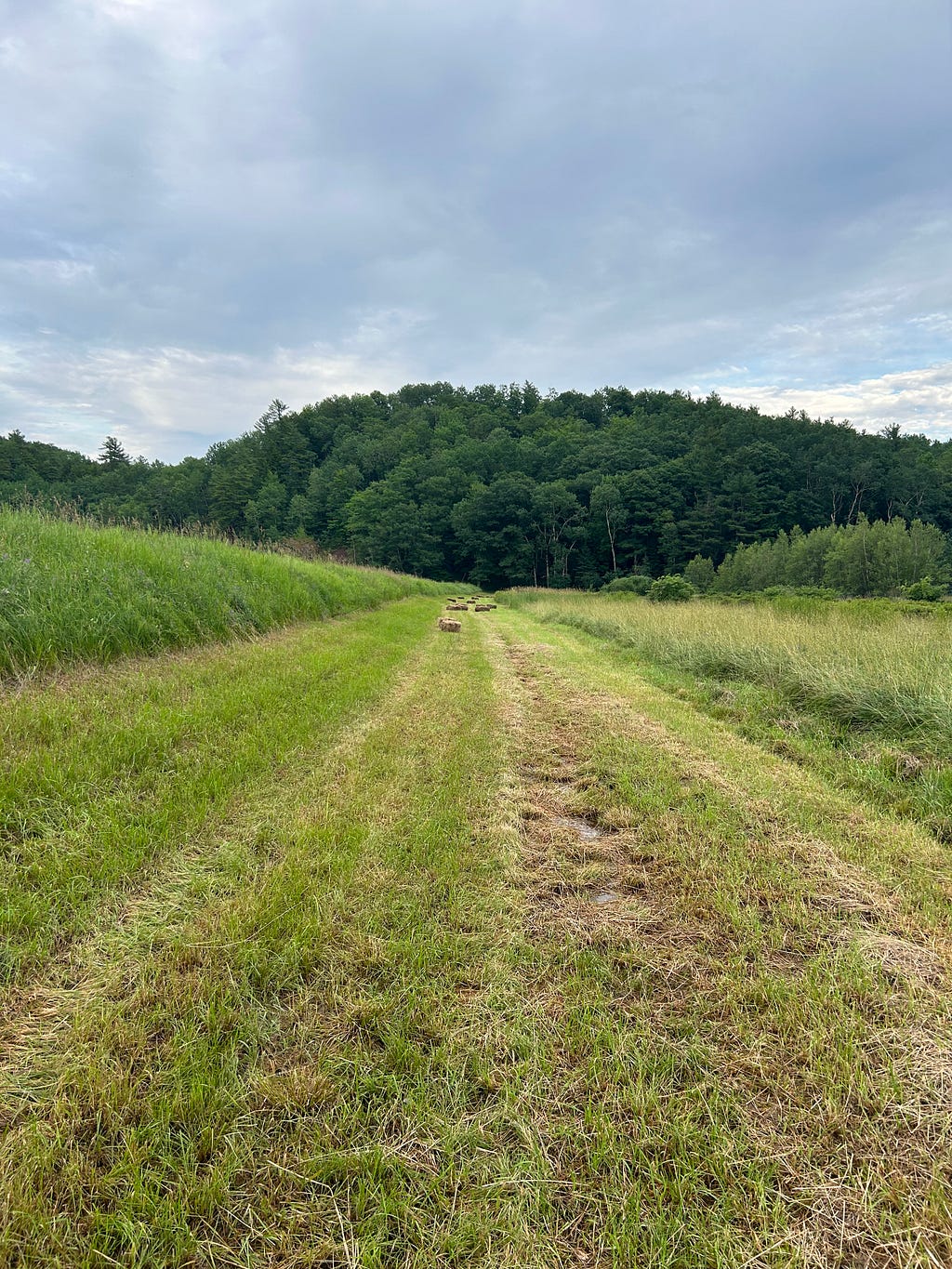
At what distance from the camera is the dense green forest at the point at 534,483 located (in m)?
62.0

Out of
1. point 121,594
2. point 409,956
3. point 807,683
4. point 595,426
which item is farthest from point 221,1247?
point 595,426

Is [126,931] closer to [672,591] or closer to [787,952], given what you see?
[787,952]

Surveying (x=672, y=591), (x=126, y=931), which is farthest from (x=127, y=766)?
(x=672, y=591)

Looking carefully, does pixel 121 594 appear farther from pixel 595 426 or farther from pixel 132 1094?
pixel 595 426

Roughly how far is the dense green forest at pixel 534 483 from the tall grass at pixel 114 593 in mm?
49345

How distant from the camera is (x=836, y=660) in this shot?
7.01 metres

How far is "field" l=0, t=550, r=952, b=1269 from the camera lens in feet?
4.31

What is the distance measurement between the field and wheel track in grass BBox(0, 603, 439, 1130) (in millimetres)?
14

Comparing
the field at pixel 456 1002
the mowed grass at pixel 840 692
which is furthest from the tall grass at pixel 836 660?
the field at pixel 456 1002

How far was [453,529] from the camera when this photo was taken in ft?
208

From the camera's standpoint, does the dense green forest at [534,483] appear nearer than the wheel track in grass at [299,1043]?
No

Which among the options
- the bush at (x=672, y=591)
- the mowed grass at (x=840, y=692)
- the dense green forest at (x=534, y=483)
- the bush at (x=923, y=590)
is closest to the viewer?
the mowed grass at (x=840, y=692)

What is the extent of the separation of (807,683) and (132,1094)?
24.1ft

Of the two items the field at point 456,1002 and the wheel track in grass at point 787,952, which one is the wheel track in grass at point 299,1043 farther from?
the wheel track in grass at point 787,952
